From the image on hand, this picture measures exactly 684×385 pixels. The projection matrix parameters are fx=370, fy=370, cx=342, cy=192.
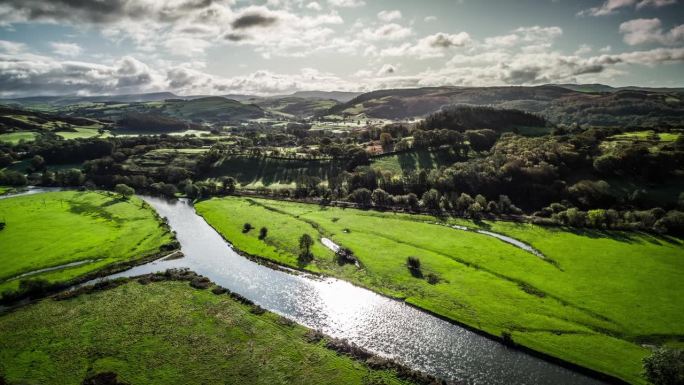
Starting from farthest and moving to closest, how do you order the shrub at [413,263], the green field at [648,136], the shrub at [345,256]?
the green field at [648,136], the shrub at [345,256], the shrub at [413,263]

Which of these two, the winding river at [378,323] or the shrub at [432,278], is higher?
the shrub at [432,278]

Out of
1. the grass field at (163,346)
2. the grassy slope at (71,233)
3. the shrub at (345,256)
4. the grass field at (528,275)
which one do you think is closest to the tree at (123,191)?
the grassy slope at (71,233)

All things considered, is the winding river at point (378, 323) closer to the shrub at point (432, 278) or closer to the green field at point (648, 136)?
the shrub at point (432, 278)

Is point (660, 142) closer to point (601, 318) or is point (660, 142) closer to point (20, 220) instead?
point (601, 318)

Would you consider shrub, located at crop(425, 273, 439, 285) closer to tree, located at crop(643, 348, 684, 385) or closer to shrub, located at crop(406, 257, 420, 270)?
shrub, located at crop(406, 257, 420, 270)

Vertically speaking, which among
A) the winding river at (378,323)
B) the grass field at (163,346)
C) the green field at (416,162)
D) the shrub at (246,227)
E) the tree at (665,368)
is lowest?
Result: the winding river at (378,323)
